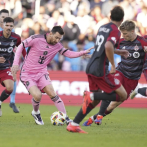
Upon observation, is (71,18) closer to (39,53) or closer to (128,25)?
(39,53)

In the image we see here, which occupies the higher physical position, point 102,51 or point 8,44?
point 102,51

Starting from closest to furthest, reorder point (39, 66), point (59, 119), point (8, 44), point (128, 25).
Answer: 1. point (128, 25)
2. point (59, 119)
3. point (39, 66)
4. point (8, 44)

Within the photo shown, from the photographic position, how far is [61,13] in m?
20.4

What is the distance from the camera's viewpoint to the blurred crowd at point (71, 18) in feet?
57.3

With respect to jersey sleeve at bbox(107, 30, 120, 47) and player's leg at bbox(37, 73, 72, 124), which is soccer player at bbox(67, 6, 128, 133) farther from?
player's leg at bbox(37, 73, 72, 124)

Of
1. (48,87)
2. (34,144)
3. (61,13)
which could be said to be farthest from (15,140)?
(61,13)

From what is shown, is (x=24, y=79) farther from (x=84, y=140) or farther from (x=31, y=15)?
(x=31, y=15)

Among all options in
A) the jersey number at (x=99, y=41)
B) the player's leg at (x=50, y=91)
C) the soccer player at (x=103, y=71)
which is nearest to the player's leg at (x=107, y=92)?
the soccer player at (x=103, y=71)

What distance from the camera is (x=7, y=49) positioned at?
10516 millimetres

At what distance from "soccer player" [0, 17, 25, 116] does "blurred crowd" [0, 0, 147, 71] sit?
6.33 metres

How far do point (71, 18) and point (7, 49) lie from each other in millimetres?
8882

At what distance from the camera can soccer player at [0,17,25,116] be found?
401 inches

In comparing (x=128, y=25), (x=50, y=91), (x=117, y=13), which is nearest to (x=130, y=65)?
(x=128, y=25)

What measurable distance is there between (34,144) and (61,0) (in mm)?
15412
